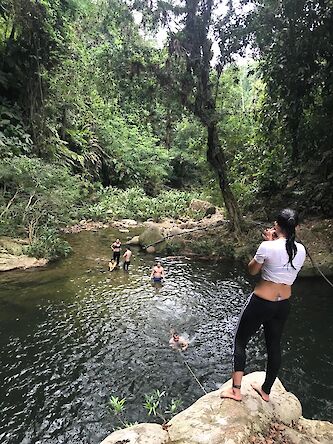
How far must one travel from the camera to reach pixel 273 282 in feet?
11.9

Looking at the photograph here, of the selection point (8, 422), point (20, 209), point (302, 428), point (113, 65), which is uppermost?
point (113, 65)

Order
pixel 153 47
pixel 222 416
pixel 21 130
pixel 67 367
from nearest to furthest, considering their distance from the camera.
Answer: pixel 222 416 < pixel 67 367 < pixel 153 47 < pixel 21 130

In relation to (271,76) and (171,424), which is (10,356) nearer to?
(171,424)

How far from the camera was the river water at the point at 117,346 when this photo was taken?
5.88 meters

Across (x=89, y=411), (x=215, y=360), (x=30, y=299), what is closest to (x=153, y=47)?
(x=30, y=299)

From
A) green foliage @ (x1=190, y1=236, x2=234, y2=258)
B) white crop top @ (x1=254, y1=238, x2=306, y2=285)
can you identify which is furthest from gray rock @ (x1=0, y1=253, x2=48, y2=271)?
white crop top @ (x1=254, y1=238, x2=306, y2=285)

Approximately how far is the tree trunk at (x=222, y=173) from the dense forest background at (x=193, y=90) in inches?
1.8

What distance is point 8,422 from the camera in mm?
5605

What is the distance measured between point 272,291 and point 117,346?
5148 millimetres

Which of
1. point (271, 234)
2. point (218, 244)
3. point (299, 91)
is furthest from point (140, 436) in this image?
point (299, 91)

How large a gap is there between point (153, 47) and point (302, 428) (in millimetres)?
14240

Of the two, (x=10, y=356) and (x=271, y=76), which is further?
(x=271, y=76)

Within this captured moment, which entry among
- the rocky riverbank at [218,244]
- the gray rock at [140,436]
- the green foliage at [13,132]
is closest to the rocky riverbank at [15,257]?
the rocky riverbank at [218,244]

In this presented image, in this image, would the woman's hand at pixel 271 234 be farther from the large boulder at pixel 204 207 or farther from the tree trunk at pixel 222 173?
the large boulder at pixel 204 207
